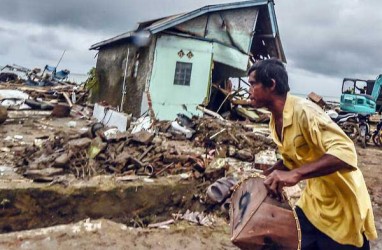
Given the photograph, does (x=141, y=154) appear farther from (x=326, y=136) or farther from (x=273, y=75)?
(x=326, y=136)

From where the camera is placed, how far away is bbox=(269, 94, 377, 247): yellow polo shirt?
6.21ft

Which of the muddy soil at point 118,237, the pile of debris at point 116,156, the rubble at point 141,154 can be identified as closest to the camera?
the muddy soil at point 118,237

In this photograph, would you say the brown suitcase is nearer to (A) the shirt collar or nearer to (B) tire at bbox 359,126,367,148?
(A) the shirt collar

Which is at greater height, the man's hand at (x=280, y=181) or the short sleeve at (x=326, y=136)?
the short sleeve at (x=326, y=136)

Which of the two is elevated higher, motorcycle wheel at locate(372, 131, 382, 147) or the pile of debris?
motorcycle wheel at locate(372, 131, 382, 147)

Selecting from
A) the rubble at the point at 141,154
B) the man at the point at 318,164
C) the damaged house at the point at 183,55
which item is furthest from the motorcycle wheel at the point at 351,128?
the man at the point at 318,164

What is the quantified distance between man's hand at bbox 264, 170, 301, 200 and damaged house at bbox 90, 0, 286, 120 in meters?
9.81

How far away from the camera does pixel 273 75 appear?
207cm

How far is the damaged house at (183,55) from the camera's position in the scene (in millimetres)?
11914

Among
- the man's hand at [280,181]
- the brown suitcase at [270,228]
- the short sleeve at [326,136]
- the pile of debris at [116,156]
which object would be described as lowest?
the pile of debris at [116,156]

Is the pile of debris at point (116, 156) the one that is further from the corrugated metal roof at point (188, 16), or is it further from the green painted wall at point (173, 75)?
the corrugated metal roof at point (188, 16)

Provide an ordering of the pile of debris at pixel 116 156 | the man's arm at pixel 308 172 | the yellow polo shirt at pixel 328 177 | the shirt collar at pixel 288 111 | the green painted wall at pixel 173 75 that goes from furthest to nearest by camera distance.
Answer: the green painted wall at pixel 173 75
the pile of debris at pixel 116 156
the shirt collar at pixel 288 111
the yellow polo shirt at pixel 328 177
the man's arm at pixel 308 172

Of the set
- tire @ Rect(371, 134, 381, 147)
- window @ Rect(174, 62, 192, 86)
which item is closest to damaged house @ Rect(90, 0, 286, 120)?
window @ Rect(174, 62, 192, 86)

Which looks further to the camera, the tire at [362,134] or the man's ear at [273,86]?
the tire at [362,134]
